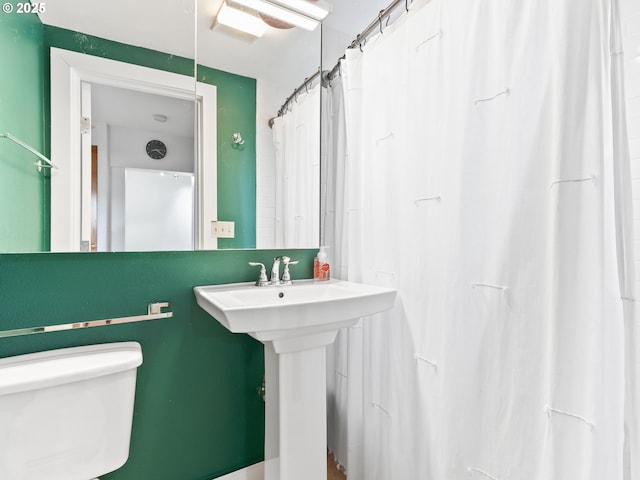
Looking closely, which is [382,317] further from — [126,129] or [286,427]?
[126,129]

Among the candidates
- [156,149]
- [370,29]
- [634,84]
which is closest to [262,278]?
[156,149]

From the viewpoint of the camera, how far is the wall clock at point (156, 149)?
1.30 metres

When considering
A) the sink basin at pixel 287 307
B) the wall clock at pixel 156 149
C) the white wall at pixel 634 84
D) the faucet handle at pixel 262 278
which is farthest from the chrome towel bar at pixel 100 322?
the white wall at pixel 634 84

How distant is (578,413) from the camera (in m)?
0.81

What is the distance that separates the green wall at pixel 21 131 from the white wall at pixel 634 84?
1.81 metres

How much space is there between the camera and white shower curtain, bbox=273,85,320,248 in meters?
1.59

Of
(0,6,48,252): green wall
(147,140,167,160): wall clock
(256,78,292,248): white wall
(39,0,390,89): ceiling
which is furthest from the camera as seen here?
(256,78,292,248): white wall

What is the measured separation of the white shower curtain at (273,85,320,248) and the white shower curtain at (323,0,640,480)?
0.74 feet

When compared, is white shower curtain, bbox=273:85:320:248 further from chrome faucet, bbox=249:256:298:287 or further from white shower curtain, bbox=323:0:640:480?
white shower curtain, bbox=323:0:640:480

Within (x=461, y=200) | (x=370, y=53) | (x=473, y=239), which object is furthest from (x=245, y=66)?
(x=473, y=239)

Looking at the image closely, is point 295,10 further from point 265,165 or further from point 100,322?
point 100,322

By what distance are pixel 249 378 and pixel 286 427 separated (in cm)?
33

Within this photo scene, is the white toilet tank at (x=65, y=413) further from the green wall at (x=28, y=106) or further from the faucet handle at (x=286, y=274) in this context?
the faucet handle at (x=286, y=274)

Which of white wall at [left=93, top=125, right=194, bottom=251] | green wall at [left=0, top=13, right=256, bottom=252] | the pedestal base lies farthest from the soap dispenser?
green wall at [left=0, top=13, right=256, bottom=252]
